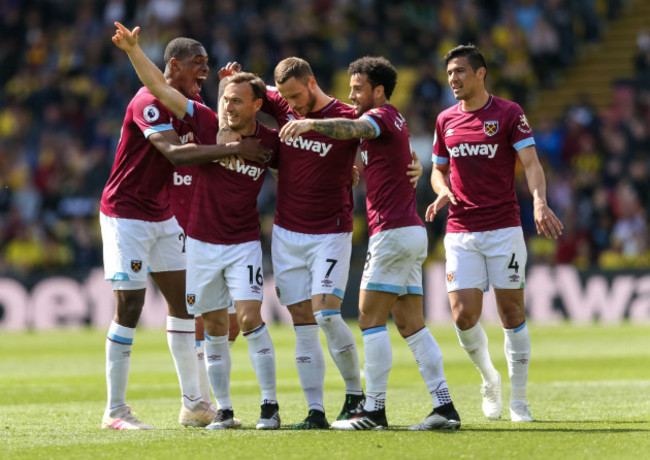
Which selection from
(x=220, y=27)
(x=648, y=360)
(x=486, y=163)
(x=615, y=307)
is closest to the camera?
(x=486, y=163)

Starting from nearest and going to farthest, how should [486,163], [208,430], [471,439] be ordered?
[471,439]
[208,430]
[486,163]

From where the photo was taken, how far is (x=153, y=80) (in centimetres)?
788

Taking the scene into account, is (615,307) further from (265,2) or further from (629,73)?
(265,2)

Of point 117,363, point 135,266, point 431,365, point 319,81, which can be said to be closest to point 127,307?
point 135,266

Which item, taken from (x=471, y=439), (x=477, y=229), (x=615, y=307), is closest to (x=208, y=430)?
(x=471, y=439)

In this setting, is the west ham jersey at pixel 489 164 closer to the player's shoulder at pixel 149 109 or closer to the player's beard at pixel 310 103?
the player's beard at pixel 310 103

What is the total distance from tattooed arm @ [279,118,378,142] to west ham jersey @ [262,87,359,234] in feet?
1.34

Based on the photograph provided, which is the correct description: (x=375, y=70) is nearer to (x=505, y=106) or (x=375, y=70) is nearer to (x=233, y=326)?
(x=505, y=106)

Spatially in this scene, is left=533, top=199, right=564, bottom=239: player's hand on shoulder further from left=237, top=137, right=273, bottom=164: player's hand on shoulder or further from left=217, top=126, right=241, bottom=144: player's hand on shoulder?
left=217, top=126, right=241, bottom=144: player's hand on shoulder

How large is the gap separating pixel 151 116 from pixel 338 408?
9.79ft

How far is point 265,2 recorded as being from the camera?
2702 cm

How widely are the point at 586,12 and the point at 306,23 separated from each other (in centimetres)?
710

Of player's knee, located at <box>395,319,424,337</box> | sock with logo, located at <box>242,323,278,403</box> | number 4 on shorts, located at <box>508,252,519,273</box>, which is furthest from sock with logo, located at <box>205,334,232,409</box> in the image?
number 4 on shorts, located at <box>508,252,519,273</box>

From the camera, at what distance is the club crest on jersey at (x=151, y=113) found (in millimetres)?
7953
